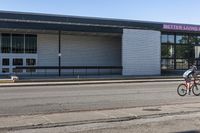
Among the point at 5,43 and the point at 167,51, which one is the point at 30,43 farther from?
the point at 167,51

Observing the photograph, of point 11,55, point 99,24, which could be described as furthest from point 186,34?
point 11,55

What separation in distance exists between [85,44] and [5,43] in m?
9.97

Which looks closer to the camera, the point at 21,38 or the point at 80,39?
the point at 21,38

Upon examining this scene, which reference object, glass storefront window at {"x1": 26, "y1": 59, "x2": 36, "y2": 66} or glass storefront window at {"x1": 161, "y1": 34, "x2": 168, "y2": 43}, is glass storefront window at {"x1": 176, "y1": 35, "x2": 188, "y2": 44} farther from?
glass storefront window at {"x1": 26, "y1": 59, "x2": 36, "y2": 66}

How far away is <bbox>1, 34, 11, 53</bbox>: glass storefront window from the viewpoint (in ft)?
156

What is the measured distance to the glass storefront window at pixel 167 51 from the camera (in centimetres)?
5600

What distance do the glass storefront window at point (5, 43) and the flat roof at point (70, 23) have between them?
3243 millimetres

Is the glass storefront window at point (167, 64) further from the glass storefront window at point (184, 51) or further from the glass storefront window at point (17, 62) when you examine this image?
the glass storefront window at point (17, 62)

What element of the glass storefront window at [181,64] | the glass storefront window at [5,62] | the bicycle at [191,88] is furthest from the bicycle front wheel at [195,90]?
the glass storefront window at [181,64]

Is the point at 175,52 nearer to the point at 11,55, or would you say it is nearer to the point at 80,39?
the point at 80,39

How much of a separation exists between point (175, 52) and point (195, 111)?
44356 millimetres

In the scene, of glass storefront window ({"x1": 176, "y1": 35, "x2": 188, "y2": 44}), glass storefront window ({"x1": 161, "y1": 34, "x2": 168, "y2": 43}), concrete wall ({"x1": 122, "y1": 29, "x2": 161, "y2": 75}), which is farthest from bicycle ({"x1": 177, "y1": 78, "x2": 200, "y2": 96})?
glass storefront window ({"x1": 176, "y1": 35, "x2": 188, "y2": 44})

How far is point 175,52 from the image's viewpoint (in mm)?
57500

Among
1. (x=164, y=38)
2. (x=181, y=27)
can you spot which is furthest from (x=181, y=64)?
(x=181, y=27)
